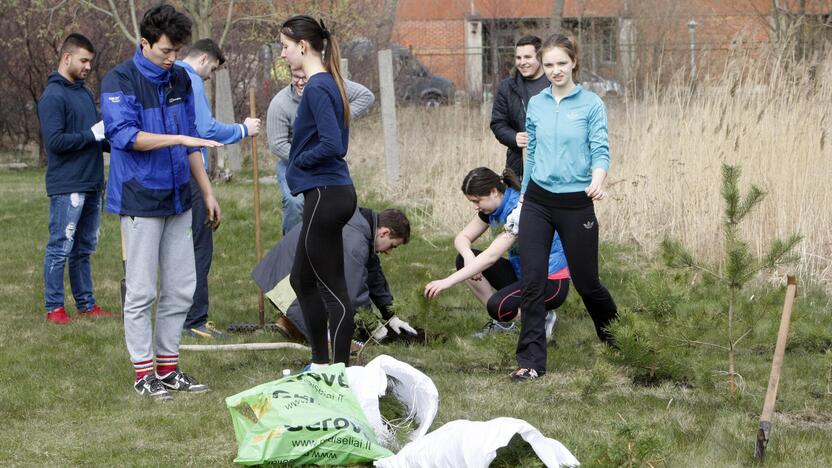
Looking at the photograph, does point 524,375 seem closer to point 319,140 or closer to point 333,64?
point 319,140

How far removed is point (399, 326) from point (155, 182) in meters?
1.84

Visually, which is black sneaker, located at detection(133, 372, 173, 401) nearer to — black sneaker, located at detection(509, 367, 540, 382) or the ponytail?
the ponytail

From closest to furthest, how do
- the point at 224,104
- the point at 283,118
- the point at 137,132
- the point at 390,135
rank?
the point at 137,132 < the point at 283,118 < the point at 390,135 < the point at 224,104

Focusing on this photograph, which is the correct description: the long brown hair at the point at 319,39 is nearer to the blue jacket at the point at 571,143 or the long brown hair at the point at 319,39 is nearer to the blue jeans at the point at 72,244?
the blue jacket at the point at 571,143

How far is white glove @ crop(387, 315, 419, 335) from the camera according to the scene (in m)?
6.27

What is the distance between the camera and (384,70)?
12.8 m

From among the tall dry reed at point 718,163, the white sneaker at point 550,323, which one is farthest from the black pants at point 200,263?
the tall dry reed at point 718,163

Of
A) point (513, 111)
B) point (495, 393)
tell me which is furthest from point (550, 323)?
point (513, 111)

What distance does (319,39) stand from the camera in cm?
499

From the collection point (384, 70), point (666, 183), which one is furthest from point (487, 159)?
point (666, 183)

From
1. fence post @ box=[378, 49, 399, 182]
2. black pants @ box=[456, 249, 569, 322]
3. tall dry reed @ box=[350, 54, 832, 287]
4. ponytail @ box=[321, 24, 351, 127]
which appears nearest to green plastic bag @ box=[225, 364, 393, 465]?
ponytail @ box=[321, 24, 351, 127]

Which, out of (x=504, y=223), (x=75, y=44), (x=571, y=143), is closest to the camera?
(x=571, y=143)

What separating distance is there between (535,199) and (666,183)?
12.7ft

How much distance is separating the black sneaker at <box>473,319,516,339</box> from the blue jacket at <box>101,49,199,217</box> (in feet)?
6.78
